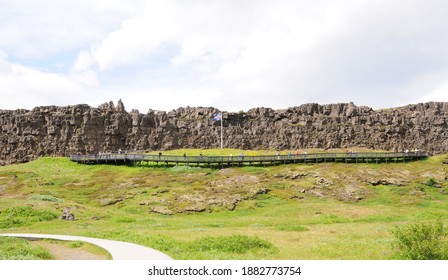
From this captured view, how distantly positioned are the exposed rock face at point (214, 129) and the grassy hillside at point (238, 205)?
43.4 metres

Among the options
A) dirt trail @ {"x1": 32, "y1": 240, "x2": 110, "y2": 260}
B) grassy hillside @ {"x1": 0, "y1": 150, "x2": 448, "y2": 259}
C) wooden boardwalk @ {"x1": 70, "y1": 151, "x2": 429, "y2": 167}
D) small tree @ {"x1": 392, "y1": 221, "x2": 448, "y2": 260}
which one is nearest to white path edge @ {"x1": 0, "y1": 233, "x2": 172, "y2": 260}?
dirt trail @ {"x1": 32, "y1": 240, "x2": 110, "y2": 260}

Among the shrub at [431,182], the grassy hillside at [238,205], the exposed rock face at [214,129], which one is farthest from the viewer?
the exposed rock face at [214,129]

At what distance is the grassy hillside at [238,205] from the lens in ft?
87.9

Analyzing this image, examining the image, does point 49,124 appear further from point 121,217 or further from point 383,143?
point 383,143

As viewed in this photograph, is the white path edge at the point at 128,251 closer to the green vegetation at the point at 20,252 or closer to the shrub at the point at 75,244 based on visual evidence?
the shrub at the point at 75,244

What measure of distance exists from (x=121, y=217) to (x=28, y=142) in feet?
306

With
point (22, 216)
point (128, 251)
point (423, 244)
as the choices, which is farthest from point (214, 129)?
point (423, 244)

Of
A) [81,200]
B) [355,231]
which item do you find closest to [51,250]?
[355,231]

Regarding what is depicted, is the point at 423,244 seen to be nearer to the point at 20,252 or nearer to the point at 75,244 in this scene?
the point at 75,244

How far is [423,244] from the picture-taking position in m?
19.6

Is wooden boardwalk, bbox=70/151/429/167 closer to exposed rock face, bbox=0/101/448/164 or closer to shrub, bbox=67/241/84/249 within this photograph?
exposed rock face, bbox=0/101/448/164

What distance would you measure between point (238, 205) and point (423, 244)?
120 feet

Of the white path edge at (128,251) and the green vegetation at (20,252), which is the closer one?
the white path edge at (128,251)

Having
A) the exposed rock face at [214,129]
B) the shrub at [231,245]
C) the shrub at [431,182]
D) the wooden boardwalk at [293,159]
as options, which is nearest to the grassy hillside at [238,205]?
the shrub at [231,245]
